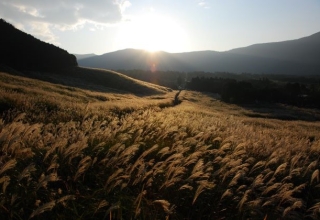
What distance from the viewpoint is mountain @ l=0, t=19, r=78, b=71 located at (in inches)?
1943

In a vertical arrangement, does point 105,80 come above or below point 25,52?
below

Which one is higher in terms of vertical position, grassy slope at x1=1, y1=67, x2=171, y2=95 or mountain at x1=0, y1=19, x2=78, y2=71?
mountain at x1=0, y1=19, x2=78, y2=71

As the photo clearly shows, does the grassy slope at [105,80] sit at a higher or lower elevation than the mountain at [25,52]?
lower

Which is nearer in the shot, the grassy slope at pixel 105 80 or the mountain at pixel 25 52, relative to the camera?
the mountain at pixel 25 52

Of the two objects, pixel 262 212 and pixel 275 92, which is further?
pixel 275 92

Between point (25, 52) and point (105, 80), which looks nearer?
point (25, 52)

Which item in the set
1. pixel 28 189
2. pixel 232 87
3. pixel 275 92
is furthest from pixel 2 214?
pixel 275 92

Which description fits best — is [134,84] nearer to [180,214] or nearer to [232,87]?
[232,87]

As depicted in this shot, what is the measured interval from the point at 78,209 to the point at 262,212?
312 centimetres

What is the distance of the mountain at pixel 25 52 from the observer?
49344 millimetres

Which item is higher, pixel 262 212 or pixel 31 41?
pixel 31 41

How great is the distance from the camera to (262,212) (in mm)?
5648

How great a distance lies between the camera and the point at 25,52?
51656 millimetres

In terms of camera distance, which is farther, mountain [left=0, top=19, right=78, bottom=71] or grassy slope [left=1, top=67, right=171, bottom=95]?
grassy slope [left=1, top=67, right=171, bottom=95]
